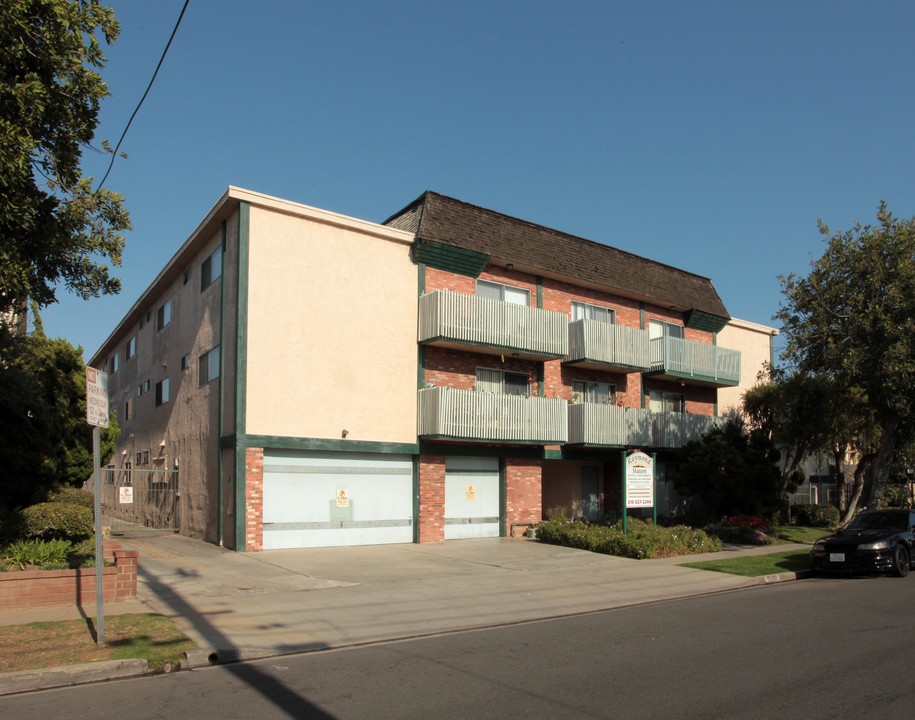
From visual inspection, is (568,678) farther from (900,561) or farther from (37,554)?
(900,561)

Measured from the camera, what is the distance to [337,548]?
19.6 metres

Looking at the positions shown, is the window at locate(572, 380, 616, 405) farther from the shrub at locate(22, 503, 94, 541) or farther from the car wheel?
the shrub at locate(22, 503, 94, 541)

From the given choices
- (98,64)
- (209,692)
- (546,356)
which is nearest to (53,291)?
(98,64)

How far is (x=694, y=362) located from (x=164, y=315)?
1933 cm

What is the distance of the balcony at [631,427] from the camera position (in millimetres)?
24016

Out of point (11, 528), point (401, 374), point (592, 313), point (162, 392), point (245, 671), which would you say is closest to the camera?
point (245, 671)

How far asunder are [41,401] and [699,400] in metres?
22.9

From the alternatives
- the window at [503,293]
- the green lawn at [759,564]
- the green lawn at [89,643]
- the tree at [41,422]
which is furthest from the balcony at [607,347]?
the green lawn at [89,643]

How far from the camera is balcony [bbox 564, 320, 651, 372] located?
2458cm

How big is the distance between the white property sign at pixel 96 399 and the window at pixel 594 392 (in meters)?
18.4

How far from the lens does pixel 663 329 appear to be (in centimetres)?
2903

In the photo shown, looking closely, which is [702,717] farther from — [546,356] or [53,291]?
[546,356]

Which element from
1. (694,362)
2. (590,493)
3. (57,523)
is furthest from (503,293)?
(57,523)

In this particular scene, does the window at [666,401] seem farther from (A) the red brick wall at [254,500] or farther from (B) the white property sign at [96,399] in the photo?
(B) the white property sign at [96,399]
